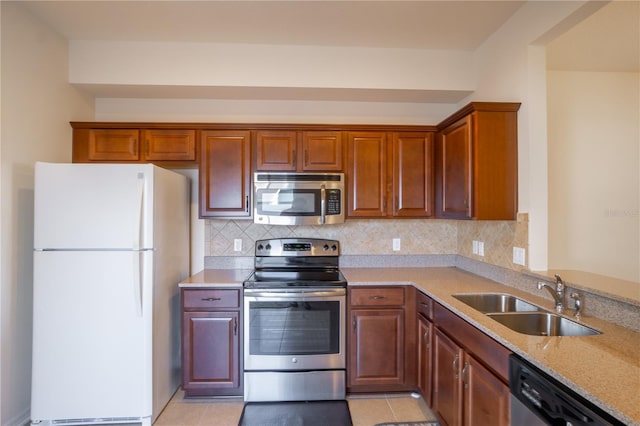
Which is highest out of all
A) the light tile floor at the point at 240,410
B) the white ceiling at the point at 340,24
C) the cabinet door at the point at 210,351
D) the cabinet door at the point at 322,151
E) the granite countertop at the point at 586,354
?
the white ceiling at the point at 340,24

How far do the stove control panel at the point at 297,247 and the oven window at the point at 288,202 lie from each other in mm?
366

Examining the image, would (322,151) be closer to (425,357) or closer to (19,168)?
(425,357)

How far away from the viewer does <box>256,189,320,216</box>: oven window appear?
8.84 feet

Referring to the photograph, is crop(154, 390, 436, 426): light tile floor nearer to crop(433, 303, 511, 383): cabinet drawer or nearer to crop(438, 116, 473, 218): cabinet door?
crop(433, 303, 511, 383): cabinet drawer

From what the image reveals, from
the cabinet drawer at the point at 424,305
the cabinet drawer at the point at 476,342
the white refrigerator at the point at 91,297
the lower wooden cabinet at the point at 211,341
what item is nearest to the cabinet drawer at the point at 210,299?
the lower wooden cabinet at the point at 211,341

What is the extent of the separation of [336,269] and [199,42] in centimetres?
225

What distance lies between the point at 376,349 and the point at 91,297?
1988 millimetres

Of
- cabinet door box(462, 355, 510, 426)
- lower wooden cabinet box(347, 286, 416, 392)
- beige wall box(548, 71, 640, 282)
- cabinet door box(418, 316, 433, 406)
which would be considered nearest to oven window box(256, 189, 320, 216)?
lower wooden cabinet box(347, 286, 416, 392)

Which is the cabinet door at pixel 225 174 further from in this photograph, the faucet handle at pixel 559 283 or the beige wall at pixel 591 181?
the beige wall at pixel 591 181

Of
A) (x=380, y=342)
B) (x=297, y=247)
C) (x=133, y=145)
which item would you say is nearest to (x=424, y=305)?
(x=380, y=342)

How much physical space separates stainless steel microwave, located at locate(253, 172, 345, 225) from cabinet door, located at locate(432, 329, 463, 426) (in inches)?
47.6

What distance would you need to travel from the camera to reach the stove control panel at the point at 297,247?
2.94 m

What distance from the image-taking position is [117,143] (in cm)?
270

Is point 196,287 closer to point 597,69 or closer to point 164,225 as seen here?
point 164,225
